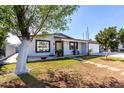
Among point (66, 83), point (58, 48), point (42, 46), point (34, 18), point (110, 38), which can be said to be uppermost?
point (34, 18)

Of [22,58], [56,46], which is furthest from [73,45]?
[22,58]

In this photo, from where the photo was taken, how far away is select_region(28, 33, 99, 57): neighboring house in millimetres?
22372

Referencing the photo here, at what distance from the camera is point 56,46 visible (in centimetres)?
2589

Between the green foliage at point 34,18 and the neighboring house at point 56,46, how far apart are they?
7.70 meters

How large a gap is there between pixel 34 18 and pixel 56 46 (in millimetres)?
14799

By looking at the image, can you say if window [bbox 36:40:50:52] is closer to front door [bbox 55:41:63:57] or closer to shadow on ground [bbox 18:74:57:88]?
front door [bbox 55:41:63:57]

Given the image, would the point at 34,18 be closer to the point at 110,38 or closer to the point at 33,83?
the point at 33,83

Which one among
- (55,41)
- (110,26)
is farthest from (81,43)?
(110,26)

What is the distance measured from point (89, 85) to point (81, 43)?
21.7 meters

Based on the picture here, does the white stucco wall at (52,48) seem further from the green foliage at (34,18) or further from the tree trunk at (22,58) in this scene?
the tree trunk at (22,58)

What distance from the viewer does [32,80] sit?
9.39m

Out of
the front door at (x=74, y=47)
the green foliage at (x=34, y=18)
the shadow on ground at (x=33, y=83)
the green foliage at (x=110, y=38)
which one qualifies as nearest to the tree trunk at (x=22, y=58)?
the green foliage at (x=34, y=18)
